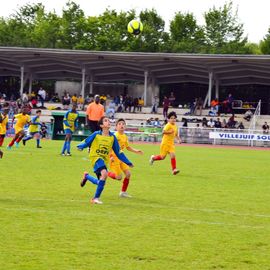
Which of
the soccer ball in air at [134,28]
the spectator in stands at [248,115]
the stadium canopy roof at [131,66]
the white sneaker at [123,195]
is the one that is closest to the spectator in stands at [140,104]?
the stadium canopy roof at [131,66]

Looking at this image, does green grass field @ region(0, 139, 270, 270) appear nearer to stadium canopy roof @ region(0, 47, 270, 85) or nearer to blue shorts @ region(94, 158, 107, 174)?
blue shorts @ region(94, 158, 107, 174)

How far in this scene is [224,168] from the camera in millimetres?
23781

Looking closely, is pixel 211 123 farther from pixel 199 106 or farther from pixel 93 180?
pixel 93 180

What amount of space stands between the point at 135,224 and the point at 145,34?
70.8 meters

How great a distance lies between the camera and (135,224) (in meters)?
10.8

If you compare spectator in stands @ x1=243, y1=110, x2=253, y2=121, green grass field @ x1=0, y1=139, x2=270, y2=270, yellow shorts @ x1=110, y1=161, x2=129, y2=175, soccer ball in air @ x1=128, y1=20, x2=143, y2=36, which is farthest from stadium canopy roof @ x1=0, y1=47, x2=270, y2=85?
yellow shorts @ x1=110, y1=161, x2=129, y2=175

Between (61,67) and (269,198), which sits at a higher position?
(61,67)

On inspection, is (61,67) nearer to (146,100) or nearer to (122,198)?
(146,100)

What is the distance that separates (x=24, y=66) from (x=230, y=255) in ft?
176

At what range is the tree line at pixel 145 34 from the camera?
264 ft

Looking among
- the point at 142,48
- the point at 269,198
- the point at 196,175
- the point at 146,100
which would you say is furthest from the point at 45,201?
the point at 142,48

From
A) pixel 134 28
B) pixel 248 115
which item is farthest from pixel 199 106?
pixel 134 28

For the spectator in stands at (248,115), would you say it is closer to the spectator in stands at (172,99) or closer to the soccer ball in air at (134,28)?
the spectator in stands at (172,99)

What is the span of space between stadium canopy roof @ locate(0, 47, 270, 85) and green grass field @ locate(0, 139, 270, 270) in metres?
35.9
